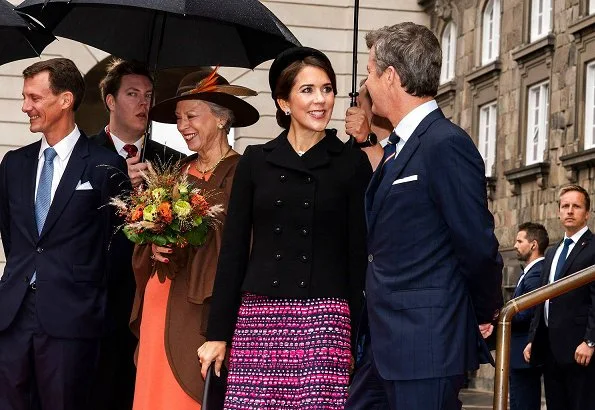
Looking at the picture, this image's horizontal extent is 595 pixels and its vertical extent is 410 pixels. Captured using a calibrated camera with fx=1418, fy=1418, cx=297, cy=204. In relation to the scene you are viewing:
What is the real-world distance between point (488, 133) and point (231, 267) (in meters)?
25.3

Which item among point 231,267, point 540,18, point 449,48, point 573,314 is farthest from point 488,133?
point 231,267

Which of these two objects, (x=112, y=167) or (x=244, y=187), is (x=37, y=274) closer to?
(x=112, y=167)

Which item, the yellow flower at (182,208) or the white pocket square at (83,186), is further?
the white pocket square at (83,186)

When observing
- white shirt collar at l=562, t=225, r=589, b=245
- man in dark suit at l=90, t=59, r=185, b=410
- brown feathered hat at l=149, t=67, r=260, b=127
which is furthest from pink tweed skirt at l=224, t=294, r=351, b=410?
white shirt collar at l=562, t=225, r=589, b=245

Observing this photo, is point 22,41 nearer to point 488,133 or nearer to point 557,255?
point 557,255

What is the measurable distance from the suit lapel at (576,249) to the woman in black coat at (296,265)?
6.05m

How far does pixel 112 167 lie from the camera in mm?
7434

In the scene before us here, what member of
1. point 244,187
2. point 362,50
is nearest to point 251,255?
point 244,187

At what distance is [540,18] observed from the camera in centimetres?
2811

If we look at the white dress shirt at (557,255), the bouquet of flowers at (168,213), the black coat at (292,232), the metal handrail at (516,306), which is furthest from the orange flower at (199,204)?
the white dress shirt at (557,255)

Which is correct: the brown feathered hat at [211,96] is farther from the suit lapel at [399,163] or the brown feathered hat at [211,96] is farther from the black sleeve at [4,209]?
the suit lapel at [399,163]

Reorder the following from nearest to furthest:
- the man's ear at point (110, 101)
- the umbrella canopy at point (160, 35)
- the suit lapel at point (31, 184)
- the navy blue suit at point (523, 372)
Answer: the suit lapel at point (31, 184)
the umbrella canopy at point (160, 35)
the man's ear at point (110, 101)
the navy blue suit at point (523, 372)

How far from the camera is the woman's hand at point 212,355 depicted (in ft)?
20.6

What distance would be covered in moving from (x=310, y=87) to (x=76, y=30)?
237 cm
